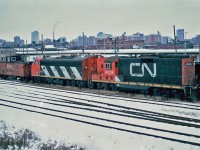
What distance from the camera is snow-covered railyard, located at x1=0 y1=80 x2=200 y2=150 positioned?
38.6 ft

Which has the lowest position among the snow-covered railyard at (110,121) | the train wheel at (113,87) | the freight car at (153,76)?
the snow-covered railyard at (110,121)

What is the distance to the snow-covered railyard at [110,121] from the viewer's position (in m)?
11.8

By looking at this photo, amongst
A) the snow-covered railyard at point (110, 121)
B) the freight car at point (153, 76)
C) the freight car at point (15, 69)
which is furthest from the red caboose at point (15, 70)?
the snow-covered railyard at point (110, 121)

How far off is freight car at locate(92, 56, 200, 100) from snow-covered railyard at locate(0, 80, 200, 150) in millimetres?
1946

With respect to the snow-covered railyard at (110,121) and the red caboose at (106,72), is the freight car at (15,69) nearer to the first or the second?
the red caboose at (106,72)

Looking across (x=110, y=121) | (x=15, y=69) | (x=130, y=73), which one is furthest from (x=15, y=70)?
(x=110, y=121)

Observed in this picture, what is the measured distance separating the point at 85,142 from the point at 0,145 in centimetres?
338

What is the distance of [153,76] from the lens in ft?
75.8

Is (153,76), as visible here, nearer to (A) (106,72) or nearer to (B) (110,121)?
(A) (106,72)

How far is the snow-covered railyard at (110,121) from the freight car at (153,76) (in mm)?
1946

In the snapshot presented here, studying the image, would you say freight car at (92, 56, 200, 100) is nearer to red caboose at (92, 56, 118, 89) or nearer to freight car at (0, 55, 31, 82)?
red caboose at (92, 56, 118, 89)

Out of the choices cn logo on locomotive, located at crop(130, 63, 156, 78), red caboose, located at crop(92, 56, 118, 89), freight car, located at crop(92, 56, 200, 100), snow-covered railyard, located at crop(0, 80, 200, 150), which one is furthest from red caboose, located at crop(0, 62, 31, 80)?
cn logo on locomotive, located at crop(130, 63, 156, 78)

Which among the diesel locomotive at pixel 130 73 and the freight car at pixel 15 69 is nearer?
the diesel locomotive at pixel 130 73

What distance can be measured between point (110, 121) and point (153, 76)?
9.16m
